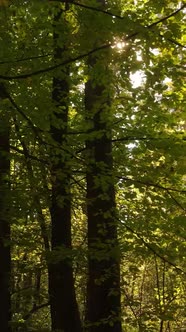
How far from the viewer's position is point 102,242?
635cm

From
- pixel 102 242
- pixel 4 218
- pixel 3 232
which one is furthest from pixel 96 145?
pixel 3 232

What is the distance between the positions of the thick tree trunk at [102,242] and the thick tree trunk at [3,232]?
126cm

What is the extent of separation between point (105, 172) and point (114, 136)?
6.37 ft

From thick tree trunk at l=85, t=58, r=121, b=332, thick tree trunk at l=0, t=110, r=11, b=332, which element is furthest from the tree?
thick tree trunk at l=85, t=58, r=121, b=332

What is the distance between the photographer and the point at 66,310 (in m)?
7.20

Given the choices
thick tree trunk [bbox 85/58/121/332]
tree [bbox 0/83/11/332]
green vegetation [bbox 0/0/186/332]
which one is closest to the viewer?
green vegetation [bbox 0/0/186/332]

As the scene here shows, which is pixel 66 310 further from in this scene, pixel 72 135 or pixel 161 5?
pixel 161 5

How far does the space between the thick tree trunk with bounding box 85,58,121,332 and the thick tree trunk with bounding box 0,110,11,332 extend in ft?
4.14

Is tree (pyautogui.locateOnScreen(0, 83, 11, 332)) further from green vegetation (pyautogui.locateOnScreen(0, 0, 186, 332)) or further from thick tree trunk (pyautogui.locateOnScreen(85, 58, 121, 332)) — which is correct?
thick tree trunk (pyautogui.locateOnScreen(85, 58, 121, 332))

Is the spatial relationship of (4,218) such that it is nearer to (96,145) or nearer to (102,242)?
(102,242)

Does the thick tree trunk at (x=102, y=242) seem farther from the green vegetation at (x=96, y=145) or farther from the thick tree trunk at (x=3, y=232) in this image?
the thick tree trunk at (x=3, y=232)

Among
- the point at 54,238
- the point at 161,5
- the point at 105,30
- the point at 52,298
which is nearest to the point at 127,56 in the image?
the point at 105,30

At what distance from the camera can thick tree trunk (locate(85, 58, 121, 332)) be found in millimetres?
5734

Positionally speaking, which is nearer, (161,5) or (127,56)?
(127,56)
